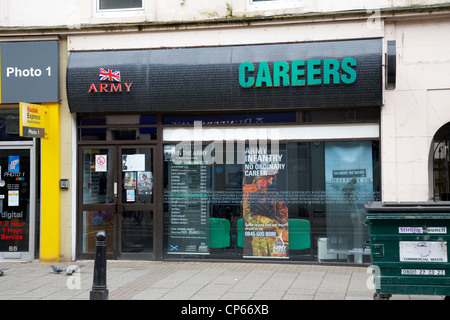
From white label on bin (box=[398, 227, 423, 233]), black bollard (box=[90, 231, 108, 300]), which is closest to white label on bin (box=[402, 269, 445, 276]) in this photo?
white label on bin (box=[398, 227, 423, 233])

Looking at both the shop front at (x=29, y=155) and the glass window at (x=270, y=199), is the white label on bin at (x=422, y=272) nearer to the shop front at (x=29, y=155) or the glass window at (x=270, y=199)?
the glass window at (x=270, y=199)

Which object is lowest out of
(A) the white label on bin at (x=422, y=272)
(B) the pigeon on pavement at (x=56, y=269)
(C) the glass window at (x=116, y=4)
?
(B) the pigeon on pavement at (x=56, y=269)

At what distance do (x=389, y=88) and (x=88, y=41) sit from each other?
19.6 feet

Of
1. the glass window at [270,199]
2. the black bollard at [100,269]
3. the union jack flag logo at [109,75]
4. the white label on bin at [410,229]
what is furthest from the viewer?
the union jack flag logo at [109,75]

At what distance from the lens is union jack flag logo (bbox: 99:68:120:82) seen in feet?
35.2

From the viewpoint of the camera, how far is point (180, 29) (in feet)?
35.3

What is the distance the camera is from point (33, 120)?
10.6m

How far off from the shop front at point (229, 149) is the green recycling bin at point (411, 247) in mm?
3508

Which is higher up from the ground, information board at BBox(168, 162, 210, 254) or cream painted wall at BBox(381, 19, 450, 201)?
cream painted wall at BBox(381, 19, 450, 201)

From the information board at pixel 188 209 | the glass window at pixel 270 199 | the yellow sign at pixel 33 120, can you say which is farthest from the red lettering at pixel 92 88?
the information board at pixel 188 209

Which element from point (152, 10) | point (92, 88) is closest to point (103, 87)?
point (92, 88)

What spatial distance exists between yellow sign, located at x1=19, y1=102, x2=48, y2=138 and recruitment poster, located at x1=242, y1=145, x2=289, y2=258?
4.15m

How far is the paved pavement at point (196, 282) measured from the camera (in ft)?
25.9

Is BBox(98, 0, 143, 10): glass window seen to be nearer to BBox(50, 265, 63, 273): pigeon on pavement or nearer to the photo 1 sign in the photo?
the photo 1 sign
